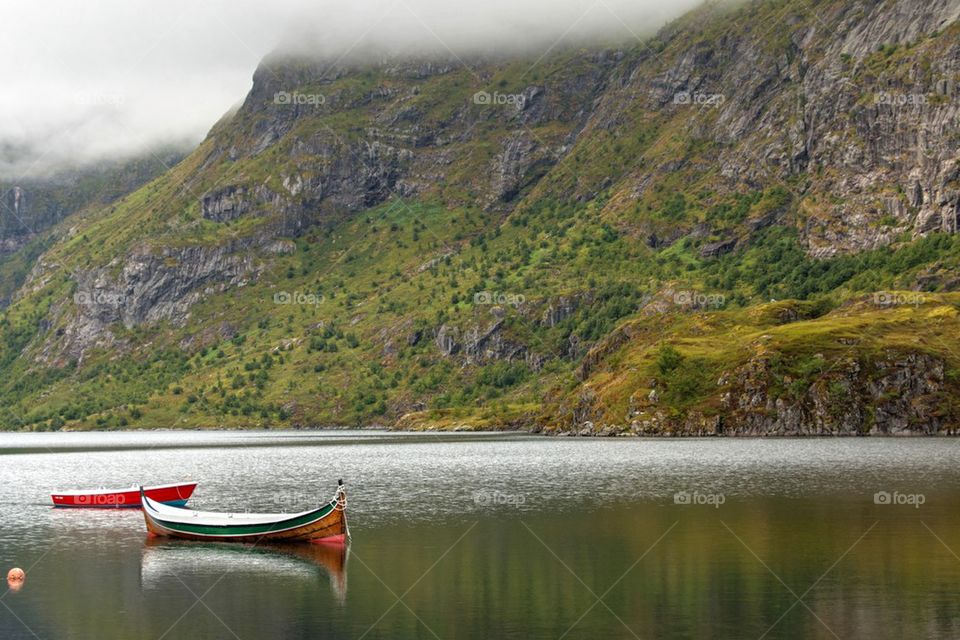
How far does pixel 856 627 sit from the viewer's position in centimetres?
5619

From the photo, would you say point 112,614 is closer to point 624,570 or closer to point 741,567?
point 624,570

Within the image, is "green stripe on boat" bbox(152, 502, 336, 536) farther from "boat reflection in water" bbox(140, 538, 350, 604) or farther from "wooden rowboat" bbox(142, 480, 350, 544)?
Result: "boat reflection in water" bbox(140, 538, 350, 604)

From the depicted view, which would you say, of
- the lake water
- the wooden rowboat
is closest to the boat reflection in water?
the lake water

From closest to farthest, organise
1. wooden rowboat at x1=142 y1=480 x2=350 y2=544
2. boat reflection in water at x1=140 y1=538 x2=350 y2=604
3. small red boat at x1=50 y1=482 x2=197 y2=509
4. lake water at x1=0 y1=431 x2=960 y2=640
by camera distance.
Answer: lake water at x1=0 y1=431 x2=960 y2=640, boat reflection in water at x1=140 y1=538 x2=350 y2=604, wooden rowboat at x1=142 y1=480 x2=350 y2=544, small red boat at x1=50 y1=482 x2=197 y2=509

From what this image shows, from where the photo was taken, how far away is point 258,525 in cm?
9194

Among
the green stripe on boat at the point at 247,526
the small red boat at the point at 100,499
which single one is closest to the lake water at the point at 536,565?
the green stripe on boat at the point at 247,526

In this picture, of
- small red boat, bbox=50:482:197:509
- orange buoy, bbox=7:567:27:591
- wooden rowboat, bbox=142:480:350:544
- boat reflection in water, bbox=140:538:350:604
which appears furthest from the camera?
small red boat, bbox=50:482:197:509

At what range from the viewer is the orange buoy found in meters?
73.8

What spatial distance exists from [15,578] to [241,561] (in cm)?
1638

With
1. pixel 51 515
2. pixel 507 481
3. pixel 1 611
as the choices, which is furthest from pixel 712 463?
pixel 1 611

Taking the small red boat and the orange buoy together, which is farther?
the small red boat

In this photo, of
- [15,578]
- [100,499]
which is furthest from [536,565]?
[100,499]

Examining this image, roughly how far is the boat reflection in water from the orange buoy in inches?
309

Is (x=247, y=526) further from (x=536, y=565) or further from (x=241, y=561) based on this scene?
(x=536, y=565)
